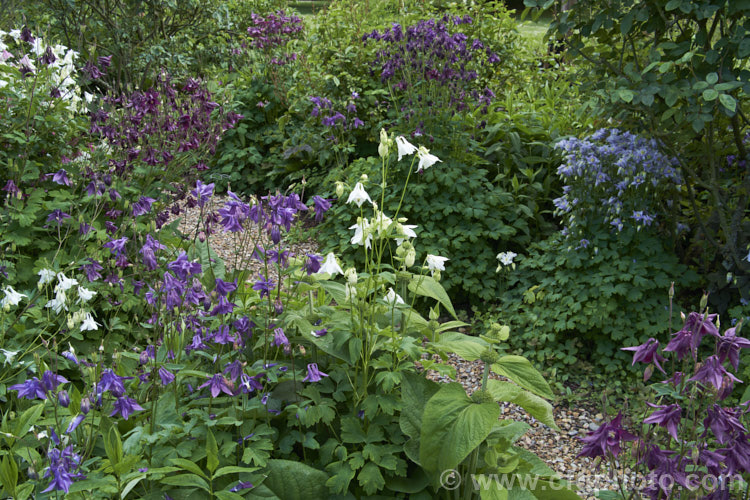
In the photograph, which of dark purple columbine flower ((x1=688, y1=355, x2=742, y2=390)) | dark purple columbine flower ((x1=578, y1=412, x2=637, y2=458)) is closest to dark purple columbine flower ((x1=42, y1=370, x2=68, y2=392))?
dark purple columbine flower ((x1=578, y1=412, x2=637, y2=458))

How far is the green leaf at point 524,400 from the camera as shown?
6.13 feet

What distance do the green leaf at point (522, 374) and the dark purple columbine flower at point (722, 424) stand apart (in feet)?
1.50

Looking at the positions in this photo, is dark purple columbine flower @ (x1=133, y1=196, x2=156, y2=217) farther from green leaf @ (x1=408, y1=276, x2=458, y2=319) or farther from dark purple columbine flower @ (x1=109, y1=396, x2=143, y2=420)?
green leaf @ (x1=408, y1=276, x2=458, y2=319)

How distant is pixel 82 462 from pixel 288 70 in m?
4.59

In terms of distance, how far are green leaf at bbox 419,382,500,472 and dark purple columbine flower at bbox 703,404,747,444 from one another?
532 mm

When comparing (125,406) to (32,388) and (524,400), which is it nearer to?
(32,388)

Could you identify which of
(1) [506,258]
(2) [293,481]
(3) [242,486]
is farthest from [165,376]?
(1) [506,258]

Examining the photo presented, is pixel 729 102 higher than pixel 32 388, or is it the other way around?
pixel 729 102

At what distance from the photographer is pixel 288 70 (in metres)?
5.56

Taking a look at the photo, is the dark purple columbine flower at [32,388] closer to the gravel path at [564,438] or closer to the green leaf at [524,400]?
the gravel path at [564,438]

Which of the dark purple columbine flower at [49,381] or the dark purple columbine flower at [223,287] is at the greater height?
the dark purple columbine flower at [223,287]

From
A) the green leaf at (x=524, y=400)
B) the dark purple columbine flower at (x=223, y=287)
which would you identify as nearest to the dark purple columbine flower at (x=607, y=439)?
the green leaf at (x=524, y=400)

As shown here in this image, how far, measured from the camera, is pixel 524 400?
197 centimetres

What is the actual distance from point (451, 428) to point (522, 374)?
0.28m
